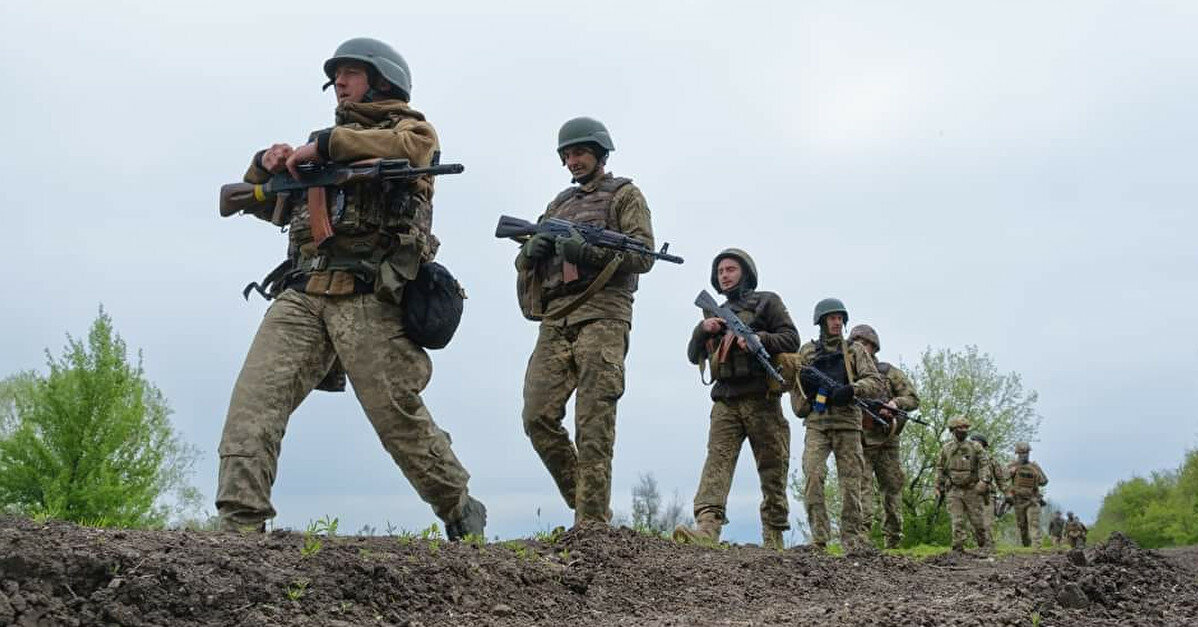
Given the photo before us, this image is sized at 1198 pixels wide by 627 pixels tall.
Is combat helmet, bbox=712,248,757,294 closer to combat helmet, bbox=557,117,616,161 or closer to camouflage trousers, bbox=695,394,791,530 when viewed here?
camouflage trousers, bbox=695,394,791,530

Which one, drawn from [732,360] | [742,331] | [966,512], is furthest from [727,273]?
[966,512]

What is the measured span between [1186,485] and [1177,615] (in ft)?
108

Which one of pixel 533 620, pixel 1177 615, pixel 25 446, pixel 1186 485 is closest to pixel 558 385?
pixel 533 620

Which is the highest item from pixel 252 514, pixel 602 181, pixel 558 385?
pixel 602 181

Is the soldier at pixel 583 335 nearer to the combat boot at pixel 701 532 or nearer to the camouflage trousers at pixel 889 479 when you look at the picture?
the combat boot at pixel 701 532

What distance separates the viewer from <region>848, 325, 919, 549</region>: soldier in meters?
13.0

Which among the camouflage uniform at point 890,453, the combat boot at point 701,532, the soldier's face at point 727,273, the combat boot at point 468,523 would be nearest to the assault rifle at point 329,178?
the combat boot at point 468,523

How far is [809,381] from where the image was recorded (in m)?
10.7

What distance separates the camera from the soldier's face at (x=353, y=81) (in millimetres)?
5953

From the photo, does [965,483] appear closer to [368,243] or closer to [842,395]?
[842,395]

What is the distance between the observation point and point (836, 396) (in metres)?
10.4

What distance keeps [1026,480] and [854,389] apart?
1171 centimetres

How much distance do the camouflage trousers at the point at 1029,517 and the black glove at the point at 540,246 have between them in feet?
50.9

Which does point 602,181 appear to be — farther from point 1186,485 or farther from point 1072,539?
point 1186,485
